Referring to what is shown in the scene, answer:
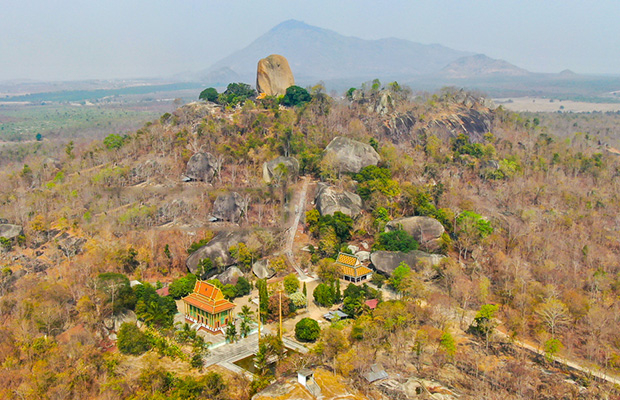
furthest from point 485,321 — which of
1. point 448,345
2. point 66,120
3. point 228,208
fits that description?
point 66,120

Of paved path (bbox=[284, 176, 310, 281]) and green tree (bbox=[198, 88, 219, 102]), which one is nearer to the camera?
paved path (bbox=[284, 176, 310, 281])

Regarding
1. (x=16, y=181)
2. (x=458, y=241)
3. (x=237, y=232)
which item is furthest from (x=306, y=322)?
(x=16, y=181)

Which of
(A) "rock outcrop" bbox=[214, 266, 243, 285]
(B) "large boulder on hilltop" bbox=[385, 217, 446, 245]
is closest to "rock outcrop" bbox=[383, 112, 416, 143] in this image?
(B) "large boulder on hilltop" bbox=[385, 217, 446, 245]

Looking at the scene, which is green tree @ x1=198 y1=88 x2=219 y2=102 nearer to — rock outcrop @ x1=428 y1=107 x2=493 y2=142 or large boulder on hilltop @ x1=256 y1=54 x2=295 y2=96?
large boulder on hilltop @ x1=256 y1=54 x2=295 y2=96

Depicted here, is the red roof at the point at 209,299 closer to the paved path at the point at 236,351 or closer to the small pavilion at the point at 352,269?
the paved path at the point at 236,351

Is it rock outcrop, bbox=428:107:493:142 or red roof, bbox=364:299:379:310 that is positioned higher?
rock outcrop, bbox=428:107:493:142

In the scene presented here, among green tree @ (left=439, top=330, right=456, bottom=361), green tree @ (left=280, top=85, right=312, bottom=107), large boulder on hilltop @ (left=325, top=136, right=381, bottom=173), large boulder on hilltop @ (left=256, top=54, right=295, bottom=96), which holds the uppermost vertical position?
large boulder on hilltop @ (left=256, top=54, right=295, bottom=96)

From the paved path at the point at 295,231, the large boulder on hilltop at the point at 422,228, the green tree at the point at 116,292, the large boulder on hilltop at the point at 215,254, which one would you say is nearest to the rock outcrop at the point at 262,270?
the large boulder on hilltop at the point at 215,254

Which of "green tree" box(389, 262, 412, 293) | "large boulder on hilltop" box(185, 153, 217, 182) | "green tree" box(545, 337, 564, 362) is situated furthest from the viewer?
"large boulder on hilltop" box(185, 153, 217, 182)
